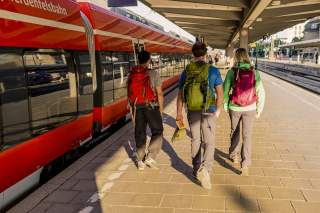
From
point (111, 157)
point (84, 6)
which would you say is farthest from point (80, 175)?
point (84, 6)

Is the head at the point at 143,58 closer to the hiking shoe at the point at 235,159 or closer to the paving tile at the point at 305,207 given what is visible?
the hiking shoe at the point at 235,159

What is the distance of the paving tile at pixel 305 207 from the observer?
439 cm

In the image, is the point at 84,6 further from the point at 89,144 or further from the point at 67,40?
the point at 89,144

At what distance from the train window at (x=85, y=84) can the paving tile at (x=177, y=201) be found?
2.83 m

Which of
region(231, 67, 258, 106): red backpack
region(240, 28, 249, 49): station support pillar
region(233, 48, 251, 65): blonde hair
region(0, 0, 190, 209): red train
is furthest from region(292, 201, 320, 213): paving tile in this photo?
region(240, 28, 249, 49): station support pillar

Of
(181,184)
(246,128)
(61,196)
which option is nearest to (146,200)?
(181,184)

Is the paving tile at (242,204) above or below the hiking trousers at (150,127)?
below

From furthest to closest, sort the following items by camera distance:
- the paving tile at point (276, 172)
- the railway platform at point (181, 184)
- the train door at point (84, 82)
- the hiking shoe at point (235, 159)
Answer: the train door at point (84, 82)
the hiking shoe at point (235, 159)
the paving tile at point (276, 172)
the railway platform at point (181, 184)

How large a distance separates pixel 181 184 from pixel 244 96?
1.53 meters

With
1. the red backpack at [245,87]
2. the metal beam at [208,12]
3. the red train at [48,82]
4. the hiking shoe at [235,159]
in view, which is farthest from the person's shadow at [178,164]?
the metal beam at [208,12]

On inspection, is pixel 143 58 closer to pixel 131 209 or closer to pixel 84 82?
pixel 84 82

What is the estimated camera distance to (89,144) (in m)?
8.47

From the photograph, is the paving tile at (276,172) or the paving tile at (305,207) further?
the paving tile at (276,172)

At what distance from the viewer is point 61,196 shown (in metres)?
4.94
